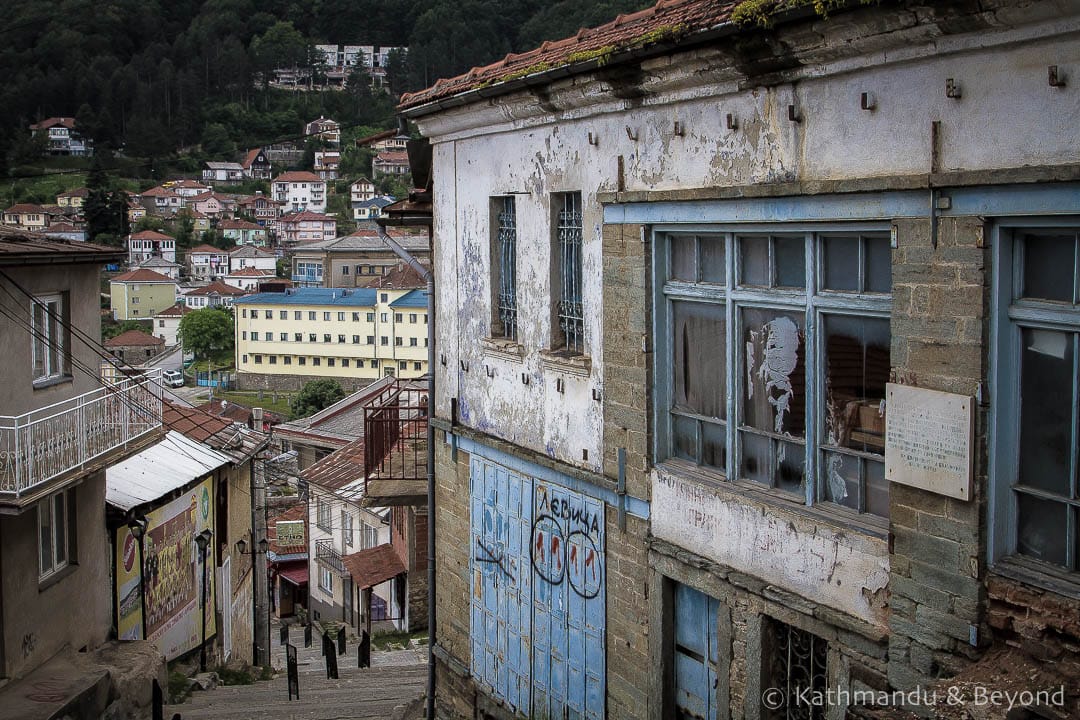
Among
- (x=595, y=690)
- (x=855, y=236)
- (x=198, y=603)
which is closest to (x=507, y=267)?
(x=595, y=690)

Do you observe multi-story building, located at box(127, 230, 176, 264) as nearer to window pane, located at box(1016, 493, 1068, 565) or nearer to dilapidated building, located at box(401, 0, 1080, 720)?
dilapidated building, located at box(401, 0, 1080, 720)

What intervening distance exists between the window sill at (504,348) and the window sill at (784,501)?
2.37 meters

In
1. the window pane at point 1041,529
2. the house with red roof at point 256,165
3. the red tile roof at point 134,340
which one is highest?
the house with red roof at point 256,165

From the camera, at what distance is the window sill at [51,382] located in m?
14.7

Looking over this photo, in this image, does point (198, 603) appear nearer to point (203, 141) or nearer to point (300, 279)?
point (300, 279)

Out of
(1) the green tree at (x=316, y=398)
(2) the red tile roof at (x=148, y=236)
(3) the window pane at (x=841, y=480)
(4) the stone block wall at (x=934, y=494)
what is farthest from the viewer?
(2) the red tile roof at (x=148, y=236)

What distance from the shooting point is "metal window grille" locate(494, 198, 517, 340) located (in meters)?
10.8

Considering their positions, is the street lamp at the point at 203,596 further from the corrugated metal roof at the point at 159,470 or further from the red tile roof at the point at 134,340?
the red tile roof at the point at 134,340

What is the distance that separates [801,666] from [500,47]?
183954mm

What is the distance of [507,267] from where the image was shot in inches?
429

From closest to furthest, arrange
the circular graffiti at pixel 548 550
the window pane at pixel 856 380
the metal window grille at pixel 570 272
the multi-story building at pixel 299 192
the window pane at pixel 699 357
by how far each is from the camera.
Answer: the window pane at pixel 856 380 → the window pane at pixel 699 357 → the metal window grille at pixel 570 272 → the circular graffiti at pixel 548 550 → the multi-story building at pixel 299 192

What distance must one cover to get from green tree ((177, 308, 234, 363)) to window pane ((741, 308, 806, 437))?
96.4 m

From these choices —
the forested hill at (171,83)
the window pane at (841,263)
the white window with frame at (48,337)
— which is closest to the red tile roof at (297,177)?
the forested hill at (171,83)

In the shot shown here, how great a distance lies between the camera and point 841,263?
6914mm
